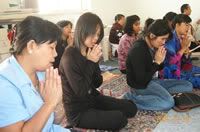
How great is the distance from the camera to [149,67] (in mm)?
2385

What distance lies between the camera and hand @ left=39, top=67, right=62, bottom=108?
119cm

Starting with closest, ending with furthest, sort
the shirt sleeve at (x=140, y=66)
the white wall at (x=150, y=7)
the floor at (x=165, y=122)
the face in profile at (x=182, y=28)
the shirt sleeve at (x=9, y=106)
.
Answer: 1. the shirt sleeve at (x=9, y=106)
2. the floor at (x=165, y=122)
3. the shirt sleeve at (x=140, y=66)
4. the face in profile at (x=182, y=28)
5. the white wall at (x=150, y=7)

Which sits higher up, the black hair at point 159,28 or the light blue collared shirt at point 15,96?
the black hair at point 159,28

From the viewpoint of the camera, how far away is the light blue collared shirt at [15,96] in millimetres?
1073

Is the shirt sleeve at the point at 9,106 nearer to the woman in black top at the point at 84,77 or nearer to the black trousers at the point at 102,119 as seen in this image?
the woman in black top at the point at 84,77

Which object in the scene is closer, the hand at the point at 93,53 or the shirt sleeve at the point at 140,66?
the hand at the point at 93,53

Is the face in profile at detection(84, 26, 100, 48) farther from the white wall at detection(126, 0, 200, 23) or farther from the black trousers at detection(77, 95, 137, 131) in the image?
the white wall at detection(126, 0, 200, 23)

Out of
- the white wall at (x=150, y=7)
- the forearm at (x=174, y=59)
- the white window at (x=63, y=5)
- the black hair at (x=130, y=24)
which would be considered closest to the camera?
→ the forearm at (x=174, y=59)

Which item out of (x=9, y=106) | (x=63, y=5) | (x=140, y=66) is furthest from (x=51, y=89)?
(x=63, y=5)

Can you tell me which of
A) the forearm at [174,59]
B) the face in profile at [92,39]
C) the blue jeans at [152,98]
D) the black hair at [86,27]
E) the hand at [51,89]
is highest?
the black hair at [86,27]

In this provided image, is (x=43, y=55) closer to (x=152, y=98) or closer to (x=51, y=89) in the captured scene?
(x=51, y=89)

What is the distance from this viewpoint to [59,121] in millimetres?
2338

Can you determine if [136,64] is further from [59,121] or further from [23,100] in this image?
[23,100]

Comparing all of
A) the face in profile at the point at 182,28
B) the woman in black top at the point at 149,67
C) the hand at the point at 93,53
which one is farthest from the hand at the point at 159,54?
the face in profile at the point at 182,28
